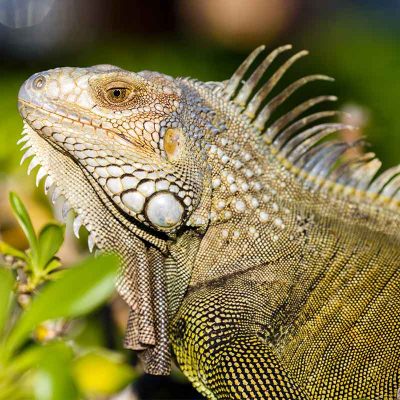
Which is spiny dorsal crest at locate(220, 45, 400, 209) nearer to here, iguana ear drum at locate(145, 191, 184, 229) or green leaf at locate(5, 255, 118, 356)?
iguana ear drum at locate(145, 191, 184, 229)

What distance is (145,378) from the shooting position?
2.87 metres

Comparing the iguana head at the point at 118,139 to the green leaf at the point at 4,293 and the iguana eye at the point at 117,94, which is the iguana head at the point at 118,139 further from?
the green leaf at the point at 4,293

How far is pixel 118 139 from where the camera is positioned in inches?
93.7

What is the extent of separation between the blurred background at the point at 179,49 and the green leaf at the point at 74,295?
4.59 ft

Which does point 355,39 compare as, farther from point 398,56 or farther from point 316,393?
point 316,393

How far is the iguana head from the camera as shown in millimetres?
2350

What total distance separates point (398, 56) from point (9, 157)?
5326 mm

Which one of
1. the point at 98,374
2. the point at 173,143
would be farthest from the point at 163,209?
the point at 98,374

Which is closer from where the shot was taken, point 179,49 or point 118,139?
point 118,139

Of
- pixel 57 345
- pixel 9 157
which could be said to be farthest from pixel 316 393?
pixel 9 157

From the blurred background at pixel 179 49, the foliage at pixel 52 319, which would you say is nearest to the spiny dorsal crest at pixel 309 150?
the blurred background at pixel 179 49

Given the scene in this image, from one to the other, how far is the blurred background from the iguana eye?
1.01 m

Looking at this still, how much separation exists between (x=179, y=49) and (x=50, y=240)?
21.5 feet

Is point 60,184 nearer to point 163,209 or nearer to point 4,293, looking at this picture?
point 163,209
